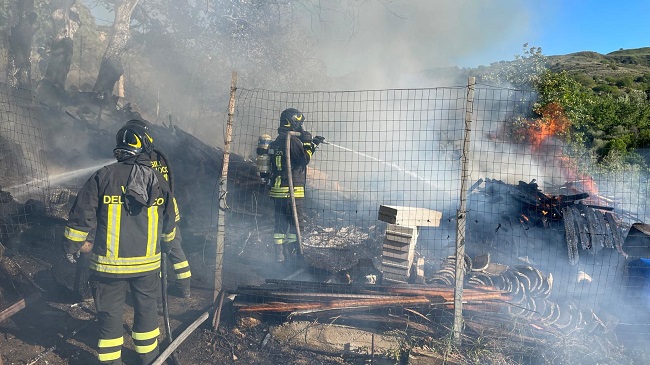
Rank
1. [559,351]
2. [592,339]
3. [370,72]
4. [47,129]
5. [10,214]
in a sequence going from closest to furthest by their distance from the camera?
[559,351]
[592,339]
[10,214]
[47,129]
[370,72]

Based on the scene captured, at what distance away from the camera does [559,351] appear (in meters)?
4.48

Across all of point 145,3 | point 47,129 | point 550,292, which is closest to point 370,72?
point 145,3

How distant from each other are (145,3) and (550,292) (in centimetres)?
1510

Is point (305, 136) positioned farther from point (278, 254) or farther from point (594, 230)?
point (594, 230)

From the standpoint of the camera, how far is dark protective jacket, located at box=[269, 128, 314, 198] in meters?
6.61

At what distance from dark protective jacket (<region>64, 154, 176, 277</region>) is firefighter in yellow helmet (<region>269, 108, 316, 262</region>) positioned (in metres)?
2.90

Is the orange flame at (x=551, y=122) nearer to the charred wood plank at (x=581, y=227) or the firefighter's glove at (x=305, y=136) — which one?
the charred wood plank at (x=581, y=227)

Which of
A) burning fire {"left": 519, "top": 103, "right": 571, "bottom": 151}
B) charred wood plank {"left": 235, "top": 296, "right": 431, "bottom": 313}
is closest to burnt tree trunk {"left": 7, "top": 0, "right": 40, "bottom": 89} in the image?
charred wood plank {"left": 235, "top": 296, "right": 431, "bottom": 313}

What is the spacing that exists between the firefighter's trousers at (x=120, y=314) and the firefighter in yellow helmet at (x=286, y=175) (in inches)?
108

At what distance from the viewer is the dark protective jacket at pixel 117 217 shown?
12.0 feet

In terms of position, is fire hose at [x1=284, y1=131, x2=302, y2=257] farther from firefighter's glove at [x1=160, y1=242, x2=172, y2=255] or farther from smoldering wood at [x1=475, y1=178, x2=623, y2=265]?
smoldering wood at [x1=475, y1=178, x2=623, y2=265]

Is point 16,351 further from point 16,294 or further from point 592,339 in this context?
point 592,339

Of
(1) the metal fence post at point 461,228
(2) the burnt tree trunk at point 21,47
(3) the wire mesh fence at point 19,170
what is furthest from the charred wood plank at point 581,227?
(2) the burnt tree trunk at point 21,47

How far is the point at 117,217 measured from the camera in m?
3.70
